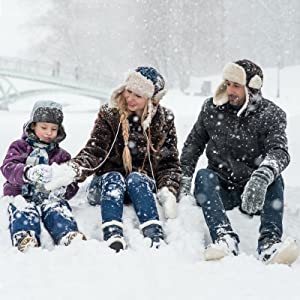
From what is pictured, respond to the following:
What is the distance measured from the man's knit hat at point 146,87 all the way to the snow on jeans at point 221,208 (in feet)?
2.19

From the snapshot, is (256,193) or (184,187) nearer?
(256,193)

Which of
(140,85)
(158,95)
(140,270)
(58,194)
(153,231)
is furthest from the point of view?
(158,95)

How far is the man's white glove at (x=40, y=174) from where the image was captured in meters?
3.31

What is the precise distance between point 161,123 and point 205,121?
1.23 ft

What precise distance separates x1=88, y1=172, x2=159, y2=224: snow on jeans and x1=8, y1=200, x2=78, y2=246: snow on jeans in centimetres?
26

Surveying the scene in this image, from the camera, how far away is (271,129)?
3.61 metres

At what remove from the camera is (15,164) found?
137 inches

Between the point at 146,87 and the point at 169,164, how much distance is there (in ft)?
2.02

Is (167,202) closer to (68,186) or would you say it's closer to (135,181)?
(135,181)

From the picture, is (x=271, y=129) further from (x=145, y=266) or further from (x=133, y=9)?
(x=133, y=9)

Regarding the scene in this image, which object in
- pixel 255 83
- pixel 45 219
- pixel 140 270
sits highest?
pixel 255 83

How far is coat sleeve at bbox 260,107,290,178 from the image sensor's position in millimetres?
3281

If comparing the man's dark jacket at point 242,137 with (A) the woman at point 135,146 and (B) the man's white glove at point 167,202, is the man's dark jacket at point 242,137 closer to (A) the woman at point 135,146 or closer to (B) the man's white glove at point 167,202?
(A) the woman at point 135,146

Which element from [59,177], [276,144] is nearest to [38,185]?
[59,177]
